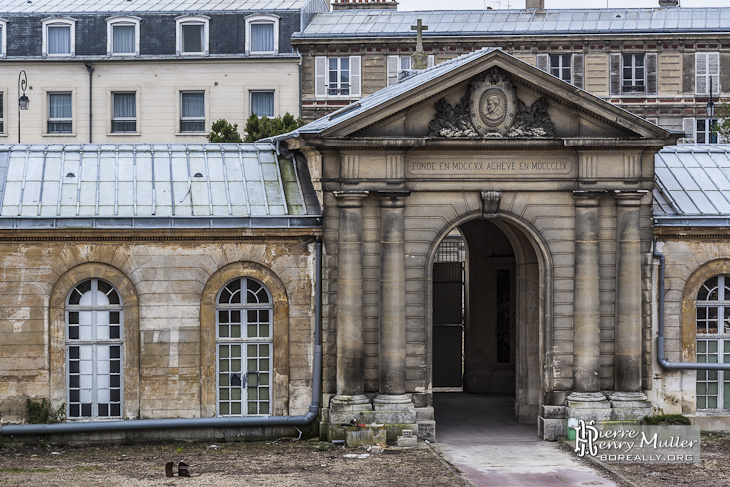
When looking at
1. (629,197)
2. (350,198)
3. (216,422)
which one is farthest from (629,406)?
(216,422)

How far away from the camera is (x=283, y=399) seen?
26344mm

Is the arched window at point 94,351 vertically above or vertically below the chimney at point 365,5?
below

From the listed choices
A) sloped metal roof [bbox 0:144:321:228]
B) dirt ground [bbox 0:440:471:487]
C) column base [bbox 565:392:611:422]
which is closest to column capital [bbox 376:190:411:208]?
sloped metal roof [bbox 0:144:321:228]

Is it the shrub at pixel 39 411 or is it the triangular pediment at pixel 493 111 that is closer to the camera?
the triangular pediment at pixel 493 111

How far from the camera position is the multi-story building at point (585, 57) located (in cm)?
5341

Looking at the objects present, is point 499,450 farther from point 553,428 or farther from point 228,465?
point 228,465

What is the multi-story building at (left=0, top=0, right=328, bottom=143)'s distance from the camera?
54.2 meters

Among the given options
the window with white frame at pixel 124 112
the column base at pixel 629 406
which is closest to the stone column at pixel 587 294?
the column base at pixel 629 406

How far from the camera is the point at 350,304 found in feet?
84.6

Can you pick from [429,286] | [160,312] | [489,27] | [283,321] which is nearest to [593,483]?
[429,286]

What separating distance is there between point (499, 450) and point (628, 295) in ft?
15.0

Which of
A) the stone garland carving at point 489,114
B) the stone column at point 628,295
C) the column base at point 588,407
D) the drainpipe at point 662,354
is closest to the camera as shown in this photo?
the stone garland carving at point 489,114

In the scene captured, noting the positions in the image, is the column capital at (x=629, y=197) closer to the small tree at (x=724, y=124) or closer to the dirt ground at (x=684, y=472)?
the dirt ground at (x=684, y=472)

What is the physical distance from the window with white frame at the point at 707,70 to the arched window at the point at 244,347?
33.6m
